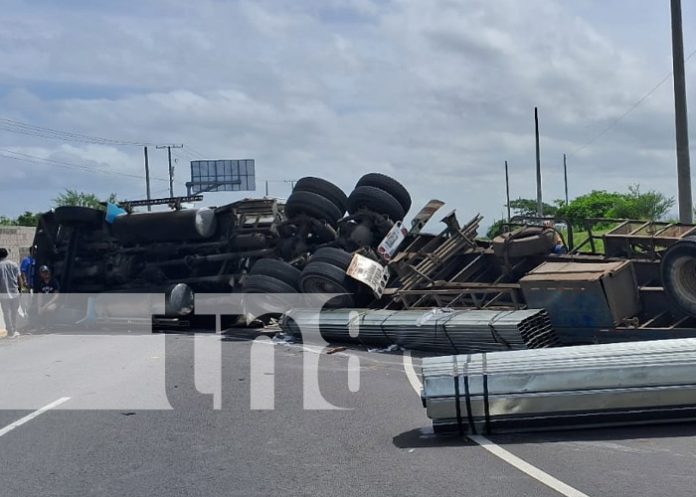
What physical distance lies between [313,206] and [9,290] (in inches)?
236

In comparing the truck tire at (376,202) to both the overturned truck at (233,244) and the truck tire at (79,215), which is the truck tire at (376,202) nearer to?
the overturned truck at (233,244)

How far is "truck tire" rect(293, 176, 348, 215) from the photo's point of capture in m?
17.0

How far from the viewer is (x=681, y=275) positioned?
10.5 metres

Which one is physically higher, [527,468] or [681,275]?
[681,275]

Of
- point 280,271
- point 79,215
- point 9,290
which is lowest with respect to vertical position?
point 9,290

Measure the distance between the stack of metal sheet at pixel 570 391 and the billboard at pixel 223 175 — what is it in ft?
207

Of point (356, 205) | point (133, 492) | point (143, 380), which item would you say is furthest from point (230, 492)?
point (356, 205)

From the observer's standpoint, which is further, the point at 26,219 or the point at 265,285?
the point at 26,219

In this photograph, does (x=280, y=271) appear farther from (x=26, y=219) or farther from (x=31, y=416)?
(x=26, y=219)

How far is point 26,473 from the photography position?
20.4ft

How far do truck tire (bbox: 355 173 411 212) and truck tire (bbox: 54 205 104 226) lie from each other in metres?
6.03

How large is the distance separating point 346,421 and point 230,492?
234cm

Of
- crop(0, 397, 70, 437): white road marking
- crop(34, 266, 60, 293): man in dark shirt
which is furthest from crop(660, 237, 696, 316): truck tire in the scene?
crop(34, 266, 60, 293): man in dark shirt

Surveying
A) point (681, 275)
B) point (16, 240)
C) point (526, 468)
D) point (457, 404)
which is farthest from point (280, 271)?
point (16, 240)
